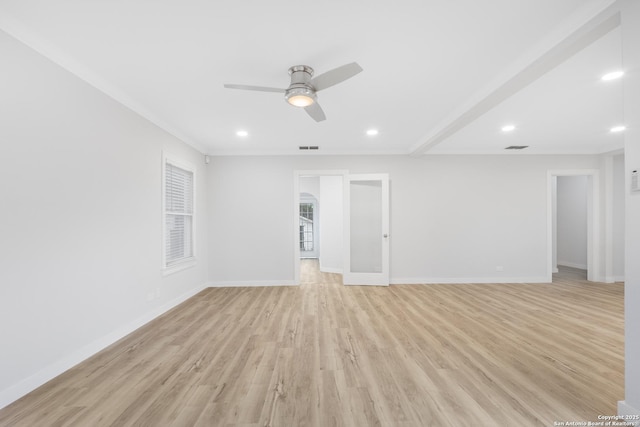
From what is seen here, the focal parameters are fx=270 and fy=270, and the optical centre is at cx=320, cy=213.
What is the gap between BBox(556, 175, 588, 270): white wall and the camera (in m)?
6.70

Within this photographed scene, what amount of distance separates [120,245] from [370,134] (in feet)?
12.0

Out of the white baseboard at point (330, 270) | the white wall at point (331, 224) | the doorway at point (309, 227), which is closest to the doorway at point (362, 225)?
the white wall at point (331, 224)

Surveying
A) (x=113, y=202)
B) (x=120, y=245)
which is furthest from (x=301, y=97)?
(x=120, y=245)

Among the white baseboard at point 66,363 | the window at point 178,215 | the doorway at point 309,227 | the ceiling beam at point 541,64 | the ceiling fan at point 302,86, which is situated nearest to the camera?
the ceiling beam at point 541,64

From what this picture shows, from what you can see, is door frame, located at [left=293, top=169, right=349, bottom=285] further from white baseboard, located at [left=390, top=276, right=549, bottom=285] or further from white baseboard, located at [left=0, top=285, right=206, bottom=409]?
white baseboard, located at [left=0, top=285, right=206, bottom=409]

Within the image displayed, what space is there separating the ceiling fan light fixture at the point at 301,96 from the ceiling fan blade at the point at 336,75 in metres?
0.09

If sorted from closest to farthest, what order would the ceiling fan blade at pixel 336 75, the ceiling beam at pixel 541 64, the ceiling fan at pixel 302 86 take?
the ceiling beam at pixel 541 64
the ceiling fan blade at pixel 336 75
the ceiling fan at pixel 302 86

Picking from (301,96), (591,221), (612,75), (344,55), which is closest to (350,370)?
(301,96)

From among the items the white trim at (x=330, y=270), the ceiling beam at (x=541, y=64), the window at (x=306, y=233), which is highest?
the ceiling beam at (x=541, y=64)

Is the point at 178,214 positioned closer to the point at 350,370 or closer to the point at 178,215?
the point at 178,215

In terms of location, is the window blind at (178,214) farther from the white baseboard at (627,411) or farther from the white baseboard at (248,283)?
the white baseboard at (627,411)

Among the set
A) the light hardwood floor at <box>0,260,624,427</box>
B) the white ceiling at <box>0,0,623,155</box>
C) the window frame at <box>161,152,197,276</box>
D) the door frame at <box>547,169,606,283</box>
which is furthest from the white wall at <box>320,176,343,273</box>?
the door frame at <box>547,169,606,283</box>

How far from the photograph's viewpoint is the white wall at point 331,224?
6.50 meters

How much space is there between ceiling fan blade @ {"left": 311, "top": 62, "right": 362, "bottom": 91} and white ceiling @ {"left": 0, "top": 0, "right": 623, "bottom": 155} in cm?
19
